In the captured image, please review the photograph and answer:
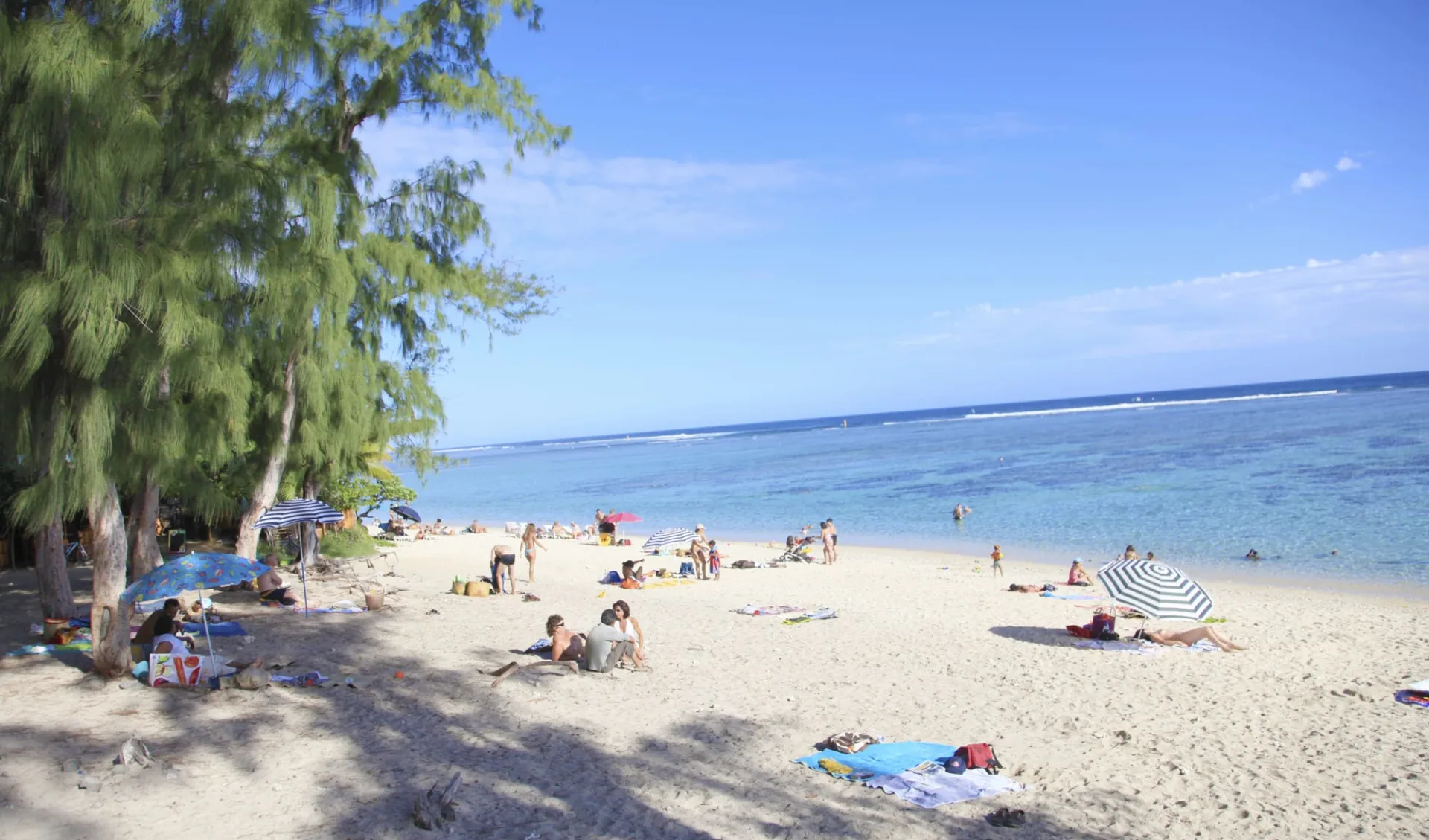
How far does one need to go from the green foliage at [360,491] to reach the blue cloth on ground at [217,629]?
791 centimetres

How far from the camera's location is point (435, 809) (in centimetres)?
603

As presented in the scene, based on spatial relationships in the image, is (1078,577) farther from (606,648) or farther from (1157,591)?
(606,648)

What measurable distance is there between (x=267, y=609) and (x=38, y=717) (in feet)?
18.8

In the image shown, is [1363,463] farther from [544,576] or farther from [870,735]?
[870,735]

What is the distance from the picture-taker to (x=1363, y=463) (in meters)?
34.7

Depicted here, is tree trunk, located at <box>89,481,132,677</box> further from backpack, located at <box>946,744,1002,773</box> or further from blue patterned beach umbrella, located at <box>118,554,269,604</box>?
backpack, located at <box>946,744,1002,773</box>

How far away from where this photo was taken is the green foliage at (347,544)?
2058 centimetres

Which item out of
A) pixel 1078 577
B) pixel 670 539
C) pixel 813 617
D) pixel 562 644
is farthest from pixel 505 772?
pixel 670 539

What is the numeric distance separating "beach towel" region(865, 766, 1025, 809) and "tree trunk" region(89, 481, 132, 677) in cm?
698

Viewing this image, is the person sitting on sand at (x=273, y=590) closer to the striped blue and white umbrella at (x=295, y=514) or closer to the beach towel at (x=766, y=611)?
the striped blue and white umbrella at (x=295, y=514)

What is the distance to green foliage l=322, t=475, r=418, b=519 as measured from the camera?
62.9ft

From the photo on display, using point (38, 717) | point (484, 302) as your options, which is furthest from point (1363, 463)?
point (38, 717)

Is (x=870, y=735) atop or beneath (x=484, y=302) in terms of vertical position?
beneath

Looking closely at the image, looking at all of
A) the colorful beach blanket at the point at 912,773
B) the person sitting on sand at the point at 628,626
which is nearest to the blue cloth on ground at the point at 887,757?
the colorful beach blanket at the point at 912,773
